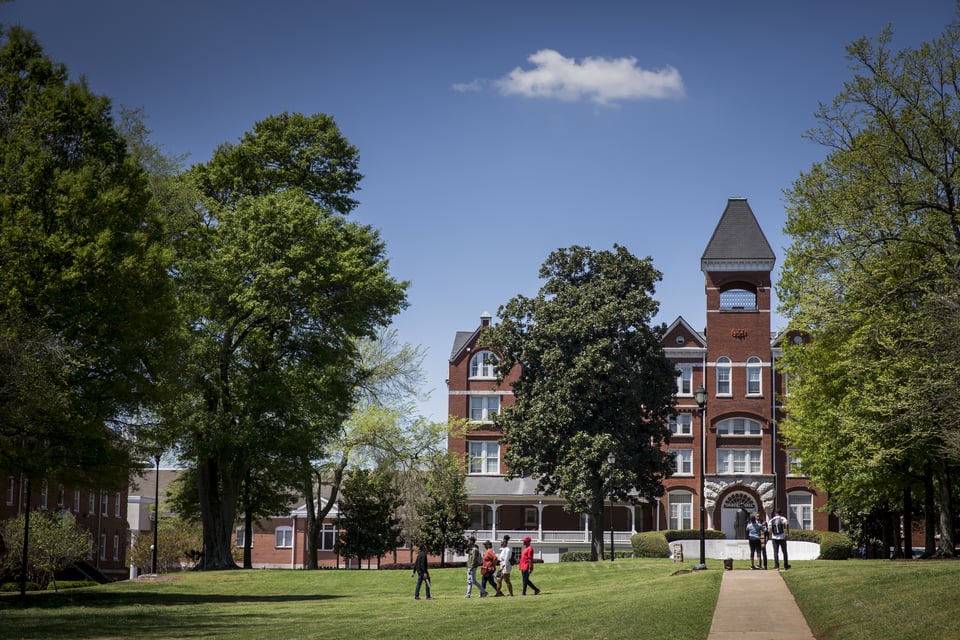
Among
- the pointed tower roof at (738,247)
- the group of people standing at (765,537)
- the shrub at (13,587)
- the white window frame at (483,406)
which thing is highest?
the pointed tower roof at (738,247)

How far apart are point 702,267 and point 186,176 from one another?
37532 millimetres

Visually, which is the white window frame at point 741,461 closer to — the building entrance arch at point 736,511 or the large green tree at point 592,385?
the building entrance arch at point 736,511

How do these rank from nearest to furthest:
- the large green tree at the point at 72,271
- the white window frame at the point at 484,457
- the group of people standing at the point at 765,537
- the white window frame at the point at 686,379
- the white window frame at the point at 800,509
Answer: the large green tree at the point at 72,271
the group of people standing at the point at 765,537
the white window frame at the point at 800,509
the white window frame at the point at 686,379
the white window frame at the point at 484,457

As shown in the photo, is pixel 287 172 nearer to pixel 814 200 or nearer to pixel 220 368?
pixel 220 368

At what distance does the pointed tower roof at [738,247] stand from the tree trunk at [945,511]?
3124 centimetres

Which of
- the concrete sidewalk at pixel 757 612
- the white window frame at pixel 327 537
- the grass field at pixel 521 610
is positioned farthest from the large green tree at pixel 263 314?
the white window frame at pixel 327 537

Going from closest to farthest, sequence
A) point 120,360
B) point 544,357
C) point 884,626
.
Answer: point 884,626 < point 120,360 < point 544,357

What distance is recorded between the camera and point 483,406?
73312 mm

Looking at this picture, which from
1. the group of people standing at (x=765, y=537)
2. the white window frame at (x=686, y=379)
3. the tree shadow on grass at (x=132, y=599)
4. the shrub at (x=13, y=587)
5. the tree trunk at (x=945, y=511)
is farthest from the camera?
the white window frame at (x=686, y=379)

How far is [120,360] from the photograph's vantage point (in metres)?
27.8

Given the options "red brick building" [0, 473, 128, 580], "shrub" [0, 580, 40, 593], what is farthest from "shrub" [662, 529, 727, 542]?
"shrub" [0, 580, 40, 593]

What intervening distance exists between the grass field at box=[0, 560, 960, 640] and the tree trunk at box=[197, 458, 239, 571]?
7.41 metres

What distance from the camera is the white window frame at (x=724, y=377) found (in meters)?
68.3

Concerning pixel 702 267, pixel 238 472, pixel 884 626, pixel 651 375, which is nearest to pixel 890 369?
pixel 884 626
